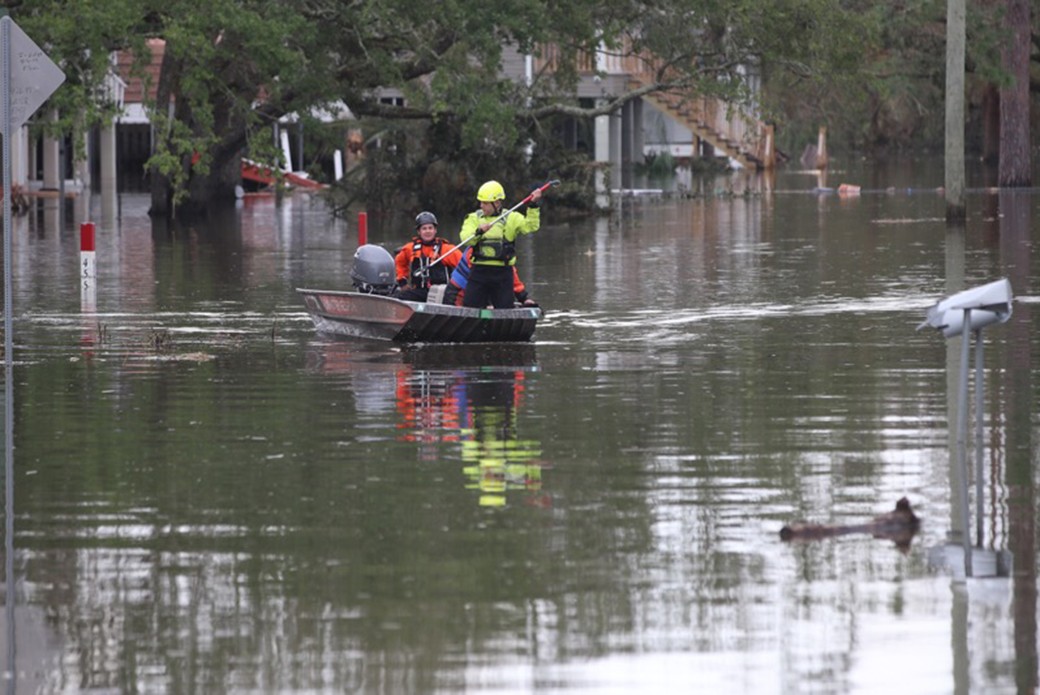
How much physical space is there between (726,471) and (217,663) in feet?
15.6

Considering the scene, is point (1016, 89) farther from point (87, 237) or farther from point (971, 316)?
point (971, 316)

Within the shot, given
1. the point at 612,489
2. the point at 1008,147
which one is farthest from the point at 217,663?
the point at 1008,147

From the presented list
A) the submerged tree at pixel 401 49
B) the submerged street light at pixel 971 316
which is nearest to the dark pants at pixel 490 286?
the submerged street light at pixel 971 316

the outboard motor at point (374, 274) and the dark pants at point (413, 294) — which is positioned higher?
the outboard motor at point (374, 274)

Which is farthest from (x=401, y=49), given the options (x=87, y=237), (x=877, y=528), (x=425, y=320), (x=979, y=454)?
(x=877, y=528)

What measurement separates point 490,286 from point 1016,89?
37131mm

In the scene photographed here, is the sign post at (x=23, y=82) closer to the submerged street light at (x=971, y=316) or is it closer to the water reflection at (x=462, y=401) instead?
the water reflection at (x=462, y=401)

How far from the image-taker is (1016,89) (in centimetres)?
5475

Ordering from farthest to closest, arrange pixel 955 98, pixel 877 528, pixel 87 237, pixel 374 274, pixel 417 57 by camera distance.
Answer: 1. pixel 417 57
2. pixel 955 98
3. pixel 87 237
4. pixel 374 274
5. pixel 877 528

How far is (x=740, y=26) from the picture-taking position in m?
45.1

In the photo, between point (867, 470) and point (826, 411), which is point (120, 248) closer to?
point (826, 411)

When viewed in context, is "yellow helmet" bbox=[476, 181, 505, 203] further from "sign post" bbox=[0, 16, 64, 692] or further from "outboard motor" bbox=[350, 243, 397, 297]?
"sign post" bbox=[0, 16, 64, 692]

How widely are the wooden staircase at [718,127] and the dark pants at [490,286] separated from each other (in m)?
43.4

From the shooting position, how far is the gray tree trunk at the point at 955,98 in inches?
1401
